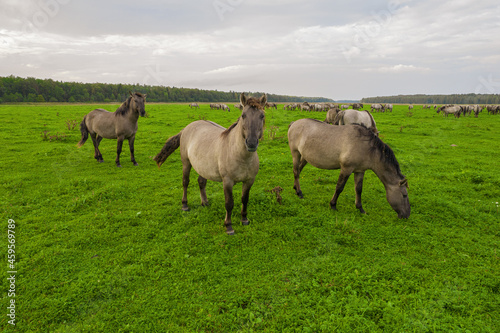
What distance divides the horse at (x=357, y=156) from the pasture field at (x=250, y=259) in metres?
0.69

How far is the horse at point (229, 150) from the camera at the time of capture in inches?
160

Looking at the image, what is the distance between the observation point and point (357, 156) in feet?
19.3

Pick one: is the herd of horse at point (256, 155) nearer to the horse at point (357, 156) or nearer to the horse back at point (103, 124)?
the horse at point (357, 156)

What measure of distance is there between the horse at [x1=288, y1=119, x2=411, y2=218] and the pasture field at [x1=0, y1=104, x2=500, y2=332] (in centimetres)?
69

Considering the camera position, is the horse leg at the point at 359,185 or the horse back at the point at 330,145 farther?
the horse leg at the point at 359,185

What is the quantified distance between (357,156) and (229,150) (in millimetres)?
3342

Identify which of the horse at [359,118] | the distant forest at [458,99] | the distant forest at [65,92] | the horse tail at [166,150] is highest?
the distant forest at [458,99]

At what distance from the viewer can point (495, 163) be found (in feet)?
36.9

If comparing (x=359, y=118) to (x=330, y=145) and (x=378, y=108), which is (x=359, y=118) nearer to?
(x=330, y=145)

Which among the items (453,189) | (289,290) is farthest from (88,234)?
(453,189)

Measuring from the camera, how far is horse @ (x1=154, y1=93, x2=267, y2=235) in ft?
13.3

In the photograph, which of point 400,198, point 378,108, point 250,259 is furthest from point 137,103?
point 378,108

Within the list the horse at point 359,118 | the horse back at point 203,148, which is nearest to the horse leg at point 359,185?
the horse back at point 203,148

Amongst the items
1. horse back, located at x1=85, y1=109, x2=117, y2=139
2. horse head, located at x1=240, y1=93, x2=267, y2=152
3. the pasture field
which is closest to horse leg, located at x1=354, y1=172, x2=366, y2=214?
the pasture field
